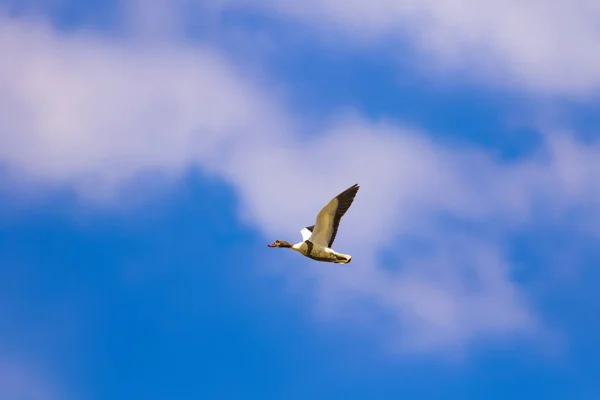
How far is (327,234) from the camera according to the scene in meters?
66.1

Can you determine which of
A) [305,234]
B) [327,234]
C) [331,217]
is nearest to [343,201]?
[331,217]

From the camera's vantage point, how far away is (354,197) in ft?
211

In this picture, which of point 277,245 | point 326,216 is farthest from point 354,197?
point 277,245

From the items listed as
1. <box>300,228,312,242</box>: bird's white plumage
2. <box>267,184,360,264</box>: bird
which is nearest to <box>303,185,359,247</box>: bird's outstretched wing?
<box>267,184,360,264</box>: bird

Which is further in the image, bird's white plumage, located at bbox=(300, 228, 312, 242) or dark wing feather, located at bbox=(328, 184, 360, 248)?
bird's white plumage, located at bbox=(300, 228, 312, 242)

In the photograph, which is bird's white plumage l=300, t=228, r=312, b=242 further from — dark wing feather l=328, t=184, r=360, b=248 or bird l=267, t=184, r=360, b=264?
dark wing feather l=328, t=184, r=360, b=248

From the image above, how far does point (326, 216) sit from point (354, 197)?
1990 mm

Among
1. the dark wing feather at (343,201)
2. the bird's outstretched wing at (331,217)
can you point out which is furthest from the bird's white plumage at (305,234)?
the dark wing feather at (343,201)

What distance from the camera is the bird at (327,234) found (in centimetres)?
6450

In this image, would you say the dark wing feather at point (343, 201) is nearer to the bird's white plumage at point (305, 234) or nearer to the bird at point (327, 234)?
the bird at point (327, 234)

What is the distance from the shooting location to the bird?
64.5 m

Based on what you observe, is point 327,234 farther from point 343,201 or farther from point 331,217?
point 343,201

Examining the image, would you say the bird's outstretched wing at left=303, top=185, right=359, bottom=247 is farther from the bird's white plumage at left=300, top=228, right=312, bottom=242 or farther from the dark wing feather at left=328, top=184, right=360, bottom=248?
the bird's white plumage at left=300, top=228, right=312, bottom=242

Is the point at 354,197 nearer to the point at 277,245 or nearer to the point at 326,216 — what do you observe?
the point at 326,216
